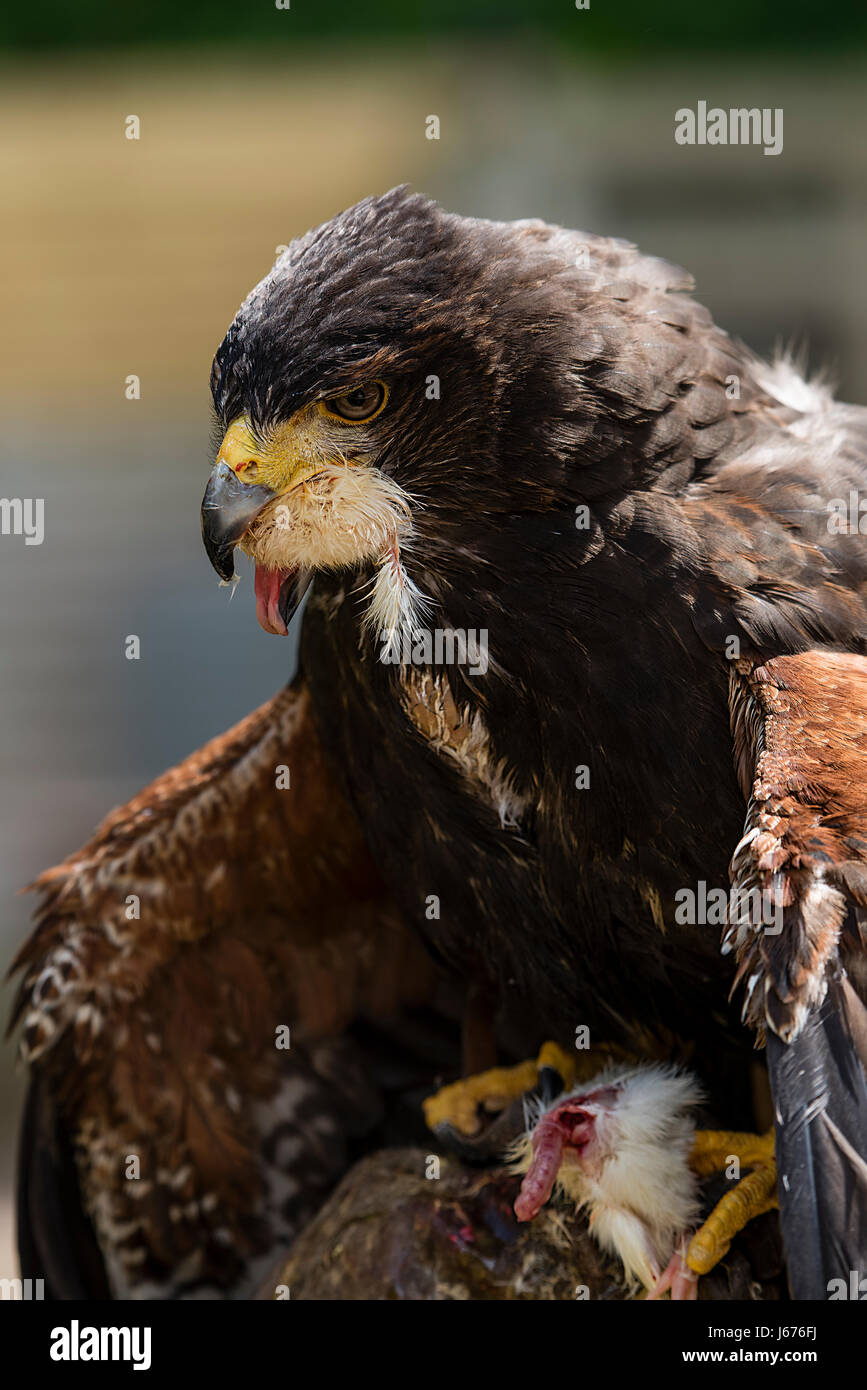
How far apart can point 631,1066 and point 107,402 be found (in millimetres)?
14039

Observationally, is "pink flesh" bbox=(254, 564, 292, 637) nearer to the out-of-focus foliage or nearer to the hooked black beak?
the hooked black beak

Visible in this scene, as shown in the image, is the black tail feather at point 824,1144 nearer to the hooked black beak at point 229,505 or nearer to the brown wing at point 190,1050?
the hooked black beak at point 229,505

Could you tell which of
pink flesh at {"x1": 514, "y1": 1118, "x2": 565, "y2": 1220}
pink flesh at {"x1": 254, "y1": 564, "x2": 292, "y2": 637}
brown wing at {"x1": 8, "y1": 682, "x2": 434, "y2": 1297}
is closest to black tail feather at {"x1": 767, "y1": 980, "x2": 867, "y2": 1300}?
pink flesh at {"x1": 514, "y1": 1118, "x2": 565, "y2": 1220}

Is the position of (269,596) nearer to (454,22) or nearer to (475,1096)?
(475,1096)

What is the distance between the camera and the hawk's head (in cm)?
235

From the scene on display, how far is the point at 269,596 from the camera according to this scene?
2.55 metres

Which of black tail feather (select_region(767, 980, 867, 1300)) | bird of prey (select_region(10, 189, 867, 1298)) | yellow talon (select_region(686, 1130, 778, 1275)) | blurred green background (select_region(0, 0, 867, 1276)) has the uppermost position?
blurred green background (select_region(0, 0, 867, 1276))

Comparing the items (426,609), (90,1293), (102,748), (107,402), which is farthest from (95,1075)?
(107,402)

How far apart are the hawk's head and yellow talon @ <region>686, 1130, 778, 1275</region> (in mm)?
1373

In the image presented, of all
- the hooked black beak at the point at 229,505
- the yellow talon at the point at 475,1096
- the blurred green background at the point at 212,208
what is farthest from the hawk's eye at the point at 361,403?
the blurred green background at the point at 212,208

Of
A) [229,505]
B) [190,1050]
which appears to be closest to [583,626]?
[229,505]

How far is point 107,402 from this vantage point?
15898 millimetres

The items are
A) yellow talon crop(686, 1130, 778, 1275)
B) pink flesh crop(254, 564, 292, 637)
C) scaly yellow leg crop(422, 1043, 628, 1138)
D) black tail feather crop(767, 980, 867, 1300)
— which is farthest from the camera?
scaly yellow leg crop(422, 1043, 628, 1138)

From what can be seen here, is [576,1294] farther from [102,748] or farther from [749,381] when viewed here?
[102,748]
